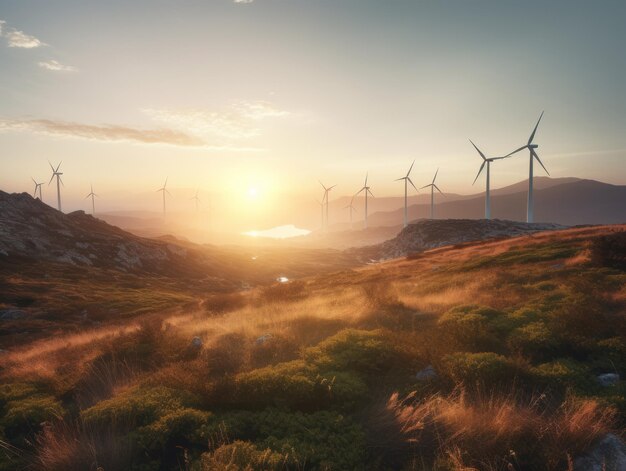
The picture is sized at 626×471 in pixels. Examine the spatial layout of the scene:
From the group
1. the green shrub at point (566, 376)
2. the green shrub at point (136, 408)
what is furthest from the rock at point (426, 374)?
the green shrub at point (136, 408)

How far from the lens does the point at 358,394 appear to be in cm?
857

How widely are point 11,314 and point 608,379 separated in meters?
60.0

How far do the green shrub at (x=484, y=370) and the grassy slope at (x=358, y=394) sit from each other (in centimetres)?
3

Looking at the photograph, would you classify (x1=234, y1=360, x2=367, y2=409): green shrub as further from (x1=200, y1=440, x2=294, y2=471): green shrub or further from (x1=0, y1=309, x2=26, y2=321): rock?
(x1=0, y1=309, x2=26, y2=321): rock

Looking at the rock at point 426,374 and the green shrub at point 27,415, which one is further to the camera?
the rock at point 426,374

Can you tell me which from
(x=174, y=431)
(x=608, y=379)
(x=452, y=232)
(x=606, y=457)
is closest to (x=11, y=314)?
(x=174, y=431)

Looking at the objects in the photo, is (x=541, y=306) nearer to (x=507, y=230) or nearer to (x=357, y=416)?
(x=357, y=416)

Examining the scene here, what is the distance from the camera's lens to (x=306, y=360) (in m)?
10.4

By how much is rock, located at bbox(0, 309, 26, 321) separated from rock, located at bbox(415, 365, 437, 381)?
Result: 54176 mm

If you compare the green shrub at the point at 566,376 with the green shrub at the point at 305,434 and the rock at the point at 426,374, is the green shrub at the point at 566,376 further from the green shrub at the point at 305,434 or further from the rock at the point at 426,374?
the green shrub at the point at 305,434

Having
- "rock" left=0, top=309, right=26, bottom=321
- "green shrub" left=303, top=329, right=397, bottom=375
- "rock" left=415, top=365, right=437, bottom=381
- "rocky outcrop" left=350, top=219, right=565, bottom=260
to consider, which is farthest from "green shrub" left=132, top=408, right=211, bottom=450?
"rocky outcrop" left=350, top=219, right=565, bottom=260

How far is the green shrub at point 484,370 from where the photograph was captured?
A: 8547mm

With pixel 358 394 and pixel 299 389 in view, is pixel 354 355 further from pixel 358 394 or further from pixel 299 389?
pixel 299 389

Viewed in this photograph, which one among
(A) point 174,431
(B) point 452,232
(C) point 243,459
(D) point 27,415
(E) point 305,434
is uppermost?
(C) point 243,459
